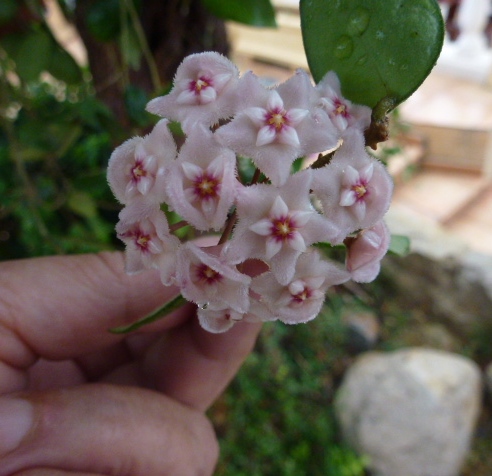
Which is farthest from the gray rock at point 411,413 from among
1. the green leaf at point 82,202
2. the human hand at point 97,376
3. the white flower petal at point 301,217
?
the white flower petal at point 301,217

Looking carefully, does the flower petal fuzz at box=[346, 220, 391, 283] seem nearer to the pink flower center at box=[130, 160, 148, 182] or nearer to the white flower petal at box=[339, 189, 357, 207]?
the white flower petal at box=[339, 189, 357, 207]

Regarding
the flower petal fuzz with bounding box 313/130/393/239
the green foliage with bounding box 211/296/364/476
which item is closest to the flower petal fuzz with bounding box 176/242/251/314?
the flower petal fuzz with bounding box 313/130/393/239

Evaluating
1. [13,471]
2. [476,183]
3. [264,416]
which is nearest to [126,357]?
[13,471]

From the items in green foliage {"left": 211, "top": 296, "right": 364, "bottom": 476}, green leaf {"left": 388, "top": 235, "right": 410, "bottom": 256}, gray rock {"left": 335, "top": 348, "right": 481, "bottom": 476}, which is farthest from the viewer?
gray rock {"left": 335, "top": 348, "right": 481, "bottom": 476}

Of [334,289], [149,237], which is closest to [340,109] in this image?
[149,237]

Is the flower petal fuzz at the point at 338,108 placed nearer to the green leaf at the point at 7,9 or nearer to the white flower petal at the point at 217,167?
the white flower petal at the point at 217,167

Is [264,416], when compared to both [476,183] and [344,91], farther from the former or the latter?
[476,183]
